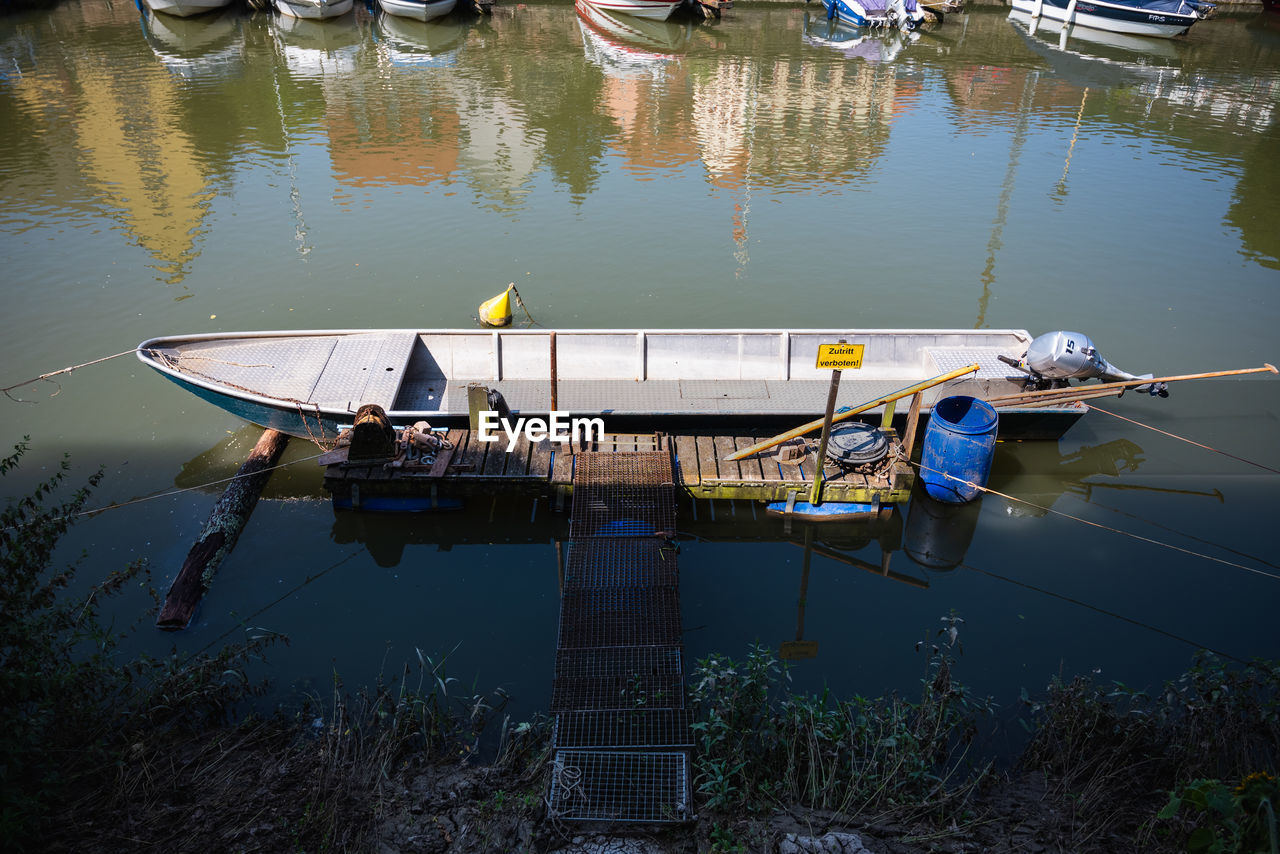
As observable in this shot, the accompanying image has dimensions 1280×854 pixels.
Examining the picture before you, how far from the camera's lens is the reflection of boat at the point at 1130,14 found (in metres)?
41.6

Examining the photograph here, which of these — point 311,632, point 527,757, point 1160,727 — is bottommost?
point 311,632

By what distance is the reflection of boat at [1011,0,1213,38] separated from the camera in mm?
41594

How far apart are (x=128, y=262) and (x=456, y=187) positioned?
29.0ft

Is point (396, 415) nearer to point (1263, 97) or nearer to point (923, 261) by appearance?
point (923, 261)

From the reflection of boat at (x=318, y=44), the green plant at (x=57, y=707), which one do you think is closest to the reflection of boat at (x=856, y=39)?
the reflection of boat at (x=318, y=44)

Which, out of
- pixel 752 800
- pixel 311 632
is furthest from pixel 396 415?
pixel 752 800

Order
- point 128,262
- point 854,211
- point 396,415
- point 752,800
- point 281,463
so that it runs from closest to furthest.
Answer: point 752,800 → point 396,415 → point 281,463 → point 128,262 → point 854,211

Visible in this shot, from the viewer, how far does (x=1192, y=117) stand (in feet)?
103

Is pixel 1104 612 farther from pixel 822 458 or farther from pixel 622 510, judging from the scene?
pixel 622 510

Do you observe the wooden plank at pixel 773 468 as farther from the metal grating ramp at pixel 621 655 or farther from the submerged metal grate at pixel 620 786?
the submerged metal grate at pixel 620 786

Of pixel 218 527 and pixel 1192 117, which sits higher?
pixel 1192 117

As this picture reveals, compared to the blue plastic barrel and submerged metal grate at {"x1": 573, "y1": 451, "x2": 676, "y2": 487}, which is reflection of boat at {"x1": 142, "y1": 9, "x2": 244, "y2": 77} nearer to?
submerged metal grate at {"x1": 573, "y1": 451, "x2": 676, "y2": 487}

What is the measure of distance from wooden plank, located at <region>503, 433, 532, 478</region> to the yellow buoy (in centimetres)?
483

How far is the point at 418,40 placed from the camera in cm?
4216
